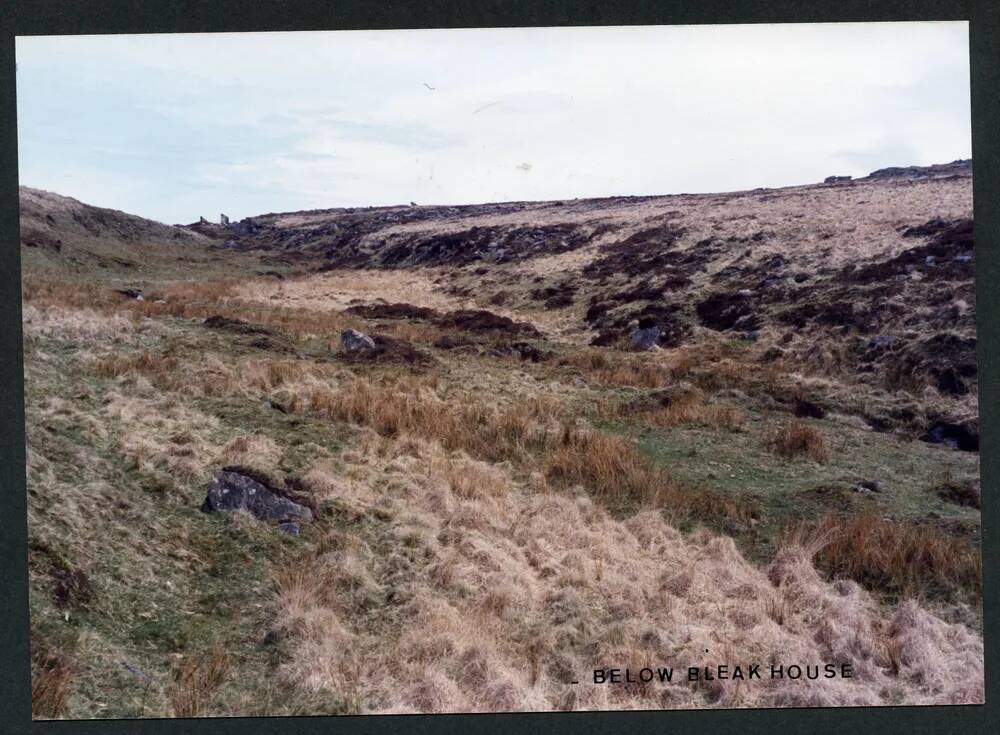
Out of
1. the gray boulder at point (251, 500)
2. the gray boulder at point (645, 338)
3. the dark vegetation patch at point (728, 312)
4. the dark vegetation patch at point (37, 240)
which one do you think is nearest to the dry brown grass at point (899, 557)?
the gray boulder at point (645, 338)

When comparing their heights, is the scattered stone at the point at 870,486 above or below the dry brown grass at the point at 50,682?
above

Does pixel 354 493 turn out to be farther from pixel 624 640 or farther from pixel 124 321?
pixel 124 321

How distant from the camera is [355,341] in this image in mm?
8609

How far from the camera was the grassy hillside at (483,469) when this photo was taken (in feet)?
16.3

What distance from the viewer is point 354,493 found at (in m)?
6.03

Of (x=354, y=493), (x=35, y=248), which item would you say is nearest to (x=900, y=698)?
(x=354, y=493)

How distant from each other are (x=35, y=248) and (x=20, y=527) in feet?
8.76

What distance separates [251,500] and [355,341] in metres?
3.40

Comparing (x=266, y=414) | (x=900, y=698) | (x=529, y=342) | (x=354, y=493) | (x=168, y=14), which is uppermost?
(x=168, y=14)

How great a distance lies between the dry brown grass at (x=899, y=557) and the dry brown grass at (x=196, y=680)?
17.4ft

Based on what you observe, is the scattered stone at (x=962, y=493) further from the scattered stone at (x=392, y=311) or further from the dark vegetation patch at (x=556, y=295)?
the scattered stone at (x=392, y=311)

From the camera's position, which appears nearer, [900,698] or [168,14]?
[900,698]

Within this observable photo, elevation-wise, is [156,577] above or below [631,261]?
Result: below

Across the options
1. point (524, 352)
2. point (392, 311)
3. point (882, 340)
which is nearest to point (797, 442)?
point (882, 340)
